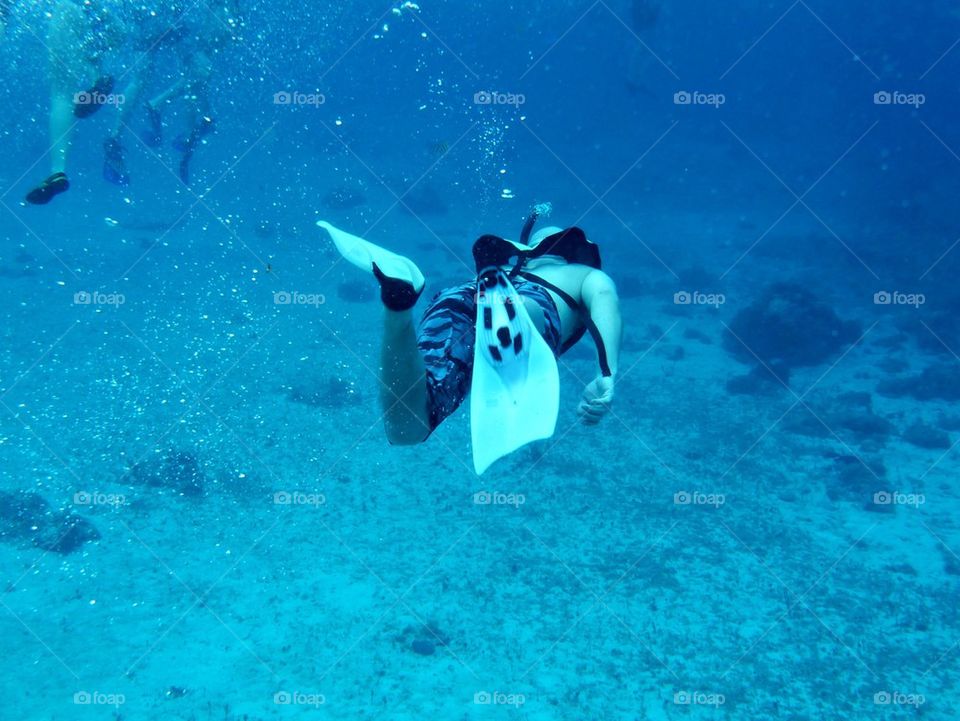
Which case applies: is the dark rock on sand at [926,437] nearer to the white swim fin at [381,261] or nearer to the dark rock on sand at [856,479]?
the dark rock on sand at [856,479]

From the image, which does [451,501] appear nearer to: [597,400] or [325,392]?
[325,392]

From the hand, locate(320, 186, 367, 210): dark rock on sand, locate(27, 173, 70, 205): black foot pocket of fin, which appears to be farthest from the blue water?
locate(320, 186, 367, 210): dark rock on sand

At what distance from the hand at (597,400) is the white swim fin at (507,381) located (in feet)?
0.81

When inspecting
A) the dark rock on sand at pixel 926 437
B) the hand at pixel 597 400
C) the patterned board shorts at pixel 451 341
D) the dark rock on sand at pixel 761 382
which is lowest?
the dark rock on sand at pixel 761 382

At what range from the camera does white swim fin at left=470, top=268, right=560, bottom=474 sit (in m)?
3.08

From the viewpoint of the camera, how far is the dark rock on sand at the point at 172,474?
8523mm

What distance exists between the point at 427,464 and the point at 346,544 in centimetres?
199

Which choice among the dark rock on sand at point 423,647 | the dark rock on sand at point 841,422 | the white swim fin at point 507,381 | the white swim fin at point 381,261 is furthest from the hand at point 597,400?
the dark rock on sand at point 841,422

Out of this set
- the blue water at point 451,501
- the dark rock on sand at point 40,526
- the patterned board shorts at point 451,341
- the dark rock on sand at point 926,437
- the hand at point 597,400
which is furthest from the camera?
the dark rock on sand at point 926,437

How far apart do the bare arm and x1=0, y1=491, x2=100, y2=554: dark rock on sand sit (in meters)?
7.21

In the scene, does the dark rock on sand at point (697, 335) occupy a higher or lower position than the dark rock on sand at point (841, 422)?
lower

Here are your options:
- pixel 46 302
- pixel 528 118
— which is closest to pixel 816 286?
pixel 46 302

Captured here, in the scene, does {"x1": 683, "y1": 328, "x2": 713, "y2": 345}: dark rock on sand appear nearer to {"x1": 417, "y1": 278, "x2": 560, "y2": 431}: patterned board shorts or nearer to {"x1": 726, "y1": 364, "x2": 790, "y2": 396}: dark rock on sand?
{"x1": 726, "y1": 364, "x2": 790, "y2": 396}: dark rock on sand

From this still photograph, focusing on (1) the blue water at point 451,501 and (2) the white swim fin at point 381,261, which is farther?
(1) the blue water at point 451,501
